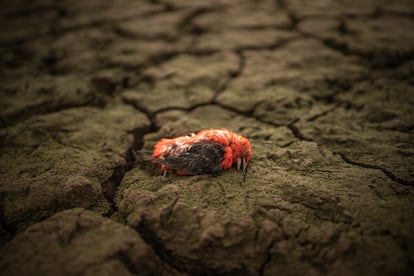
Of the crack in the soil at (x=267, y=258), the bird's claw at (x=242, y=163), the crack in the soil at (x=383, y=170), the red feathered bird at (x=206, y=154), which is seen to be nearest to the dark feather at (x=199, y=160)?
the red feathered bird at (x=206, y=154)

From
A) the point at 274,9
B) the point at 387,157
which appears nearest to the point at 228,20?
the point at 274,9

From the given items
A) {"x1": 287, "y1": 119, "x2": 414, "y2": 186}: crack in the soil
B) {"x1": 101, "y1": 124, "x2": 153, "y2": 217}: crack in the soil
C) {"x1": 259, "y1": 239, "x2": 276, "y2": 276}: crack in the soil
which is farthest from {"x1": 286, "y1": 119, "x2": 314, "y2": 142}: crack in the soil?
{"x1": 101, "y1": 124, "x2": 153, "y2": 217}: crack in the soil

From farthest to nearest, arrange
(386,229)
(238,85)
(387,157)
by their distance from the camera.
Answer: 1. (238,85)
2. (387,157)
3. (386,229)

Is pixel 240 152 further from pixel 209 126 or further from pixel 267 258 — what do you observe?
pixel 267 258

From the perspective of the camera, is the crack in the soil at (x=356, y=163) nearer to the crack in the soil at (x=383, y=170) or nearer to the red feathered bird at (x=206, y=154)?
the crack in the soil at (x=383, y=170)

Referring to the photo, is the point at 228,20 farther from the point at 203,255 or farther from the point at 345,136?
the point at 203,255

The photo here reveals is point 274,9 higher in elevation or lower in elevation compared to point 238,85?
higher
